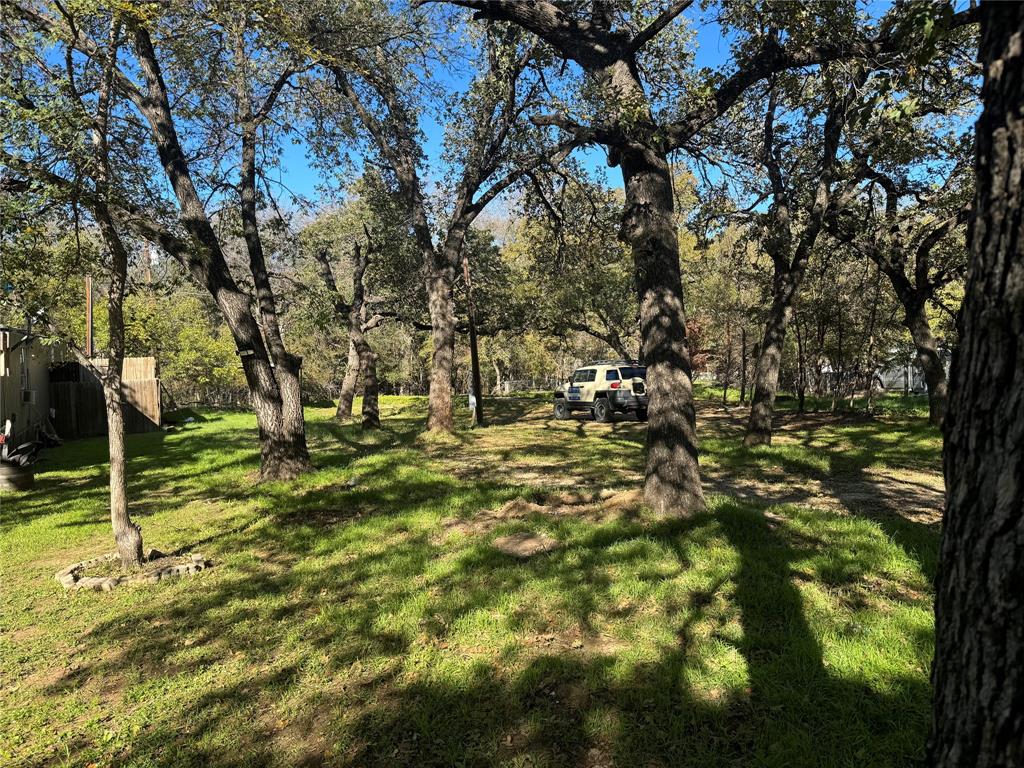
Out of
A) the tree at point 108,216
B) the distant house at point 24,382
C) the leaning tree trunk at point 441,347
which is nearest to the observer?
the tree at point 108,216

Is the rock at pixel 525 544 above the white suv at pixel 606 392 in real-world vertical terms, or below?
below

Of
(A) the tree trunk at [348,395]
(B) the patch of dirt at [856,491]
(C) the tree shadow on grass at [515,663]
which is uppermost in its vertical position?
(A) the tree trunk at [348,395]

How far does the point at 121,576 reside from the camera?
511 cm

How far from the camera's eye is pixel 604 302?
23.8 metres

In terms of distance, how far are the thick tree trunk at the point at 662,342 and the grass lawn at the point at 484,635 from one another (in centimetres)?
41

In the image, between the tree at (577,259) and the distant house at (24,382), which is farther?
the tree at (577,259)

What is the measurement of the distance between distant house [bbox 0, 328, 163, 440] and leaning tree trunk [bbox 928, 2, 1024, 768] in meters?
15.4

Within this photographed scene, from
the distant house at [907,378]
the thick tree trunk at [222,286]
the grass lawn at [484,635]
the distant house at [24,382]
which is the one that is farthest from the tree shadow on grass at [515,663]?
the distant house at [907,378]

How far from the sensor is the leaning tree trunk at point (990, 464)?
4.24ft

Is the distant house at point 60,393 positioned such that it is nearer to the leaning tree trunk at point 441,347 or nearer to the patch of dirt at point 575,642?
the leaning tree trunk at point 441,347

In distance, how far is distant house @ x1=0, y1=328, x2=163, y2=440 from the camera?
12.5m

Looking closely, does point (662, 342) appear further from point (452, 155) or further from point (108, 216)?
point (452, 155)

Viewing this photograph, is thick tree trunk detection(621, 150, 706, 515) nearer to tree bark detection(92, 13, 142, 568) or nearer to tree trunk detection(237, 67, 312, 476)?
tree bark detection(92, 13, 142, 568)

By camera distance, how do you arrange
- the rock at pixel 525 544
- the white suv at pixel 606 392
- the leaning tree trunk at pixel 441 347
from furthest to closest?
1. the white suv at pixel 606 392
2. the leaning tree trunk at pixel 441 347
3. the rock at pixel 525 544
